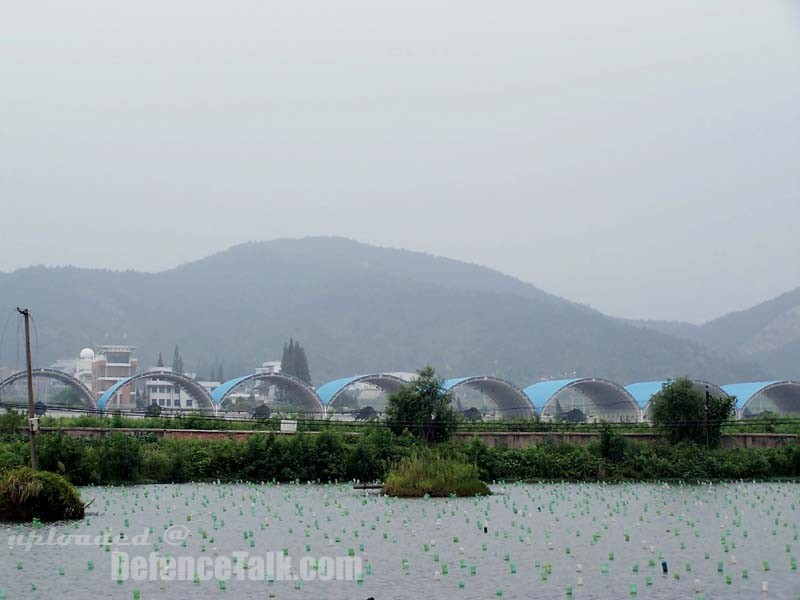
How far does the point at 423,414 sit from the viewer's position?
40656 millimetres

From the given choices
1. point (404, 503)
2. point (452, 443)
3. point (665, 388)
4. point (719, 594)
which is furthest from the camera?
point (665, 388)

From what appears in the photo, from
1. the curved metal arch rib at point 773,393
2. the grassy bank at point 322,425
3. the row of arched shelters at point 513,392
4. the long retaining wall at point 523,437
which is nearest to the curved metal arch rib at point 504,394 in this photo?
the row of arched shelters at point 513,392

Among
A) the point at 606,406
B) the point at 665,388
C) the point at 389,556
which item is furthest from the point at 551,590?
the point at 606,406

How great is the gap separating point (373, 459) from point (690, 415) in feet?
45.1

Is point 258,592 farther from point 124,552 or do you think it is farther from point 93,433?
point 93,433

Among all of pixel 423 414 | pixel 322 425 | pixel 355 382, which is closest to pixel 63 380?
pixel 355 382

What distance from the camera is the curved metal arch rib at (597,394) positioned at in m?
73.3

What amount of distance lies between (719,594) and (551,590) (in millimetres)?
2793

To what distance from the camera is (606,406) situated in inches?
3184

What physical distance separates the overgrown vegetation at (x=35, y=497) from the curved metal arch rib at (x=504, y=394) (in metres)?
47.6

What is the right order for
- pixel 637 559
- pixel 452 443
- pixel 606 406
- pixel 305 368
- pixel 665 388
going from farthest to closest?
1. pixel 305 368
2. pixel 606 406
3. pixel 665 388
4. pixel 452 443
5. pixel 637 559

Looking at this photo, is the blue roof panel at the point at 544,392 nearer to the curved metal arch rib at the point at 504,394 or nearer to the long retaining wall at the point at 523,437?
the curved metal arch rib at the point at 504,394

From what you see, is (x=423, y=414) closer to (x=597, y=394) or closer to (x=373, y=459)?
(x=373, y=459)

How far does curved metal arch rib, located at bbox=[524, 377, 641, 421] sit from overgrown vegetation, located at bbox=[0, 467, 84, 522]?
51031mm
